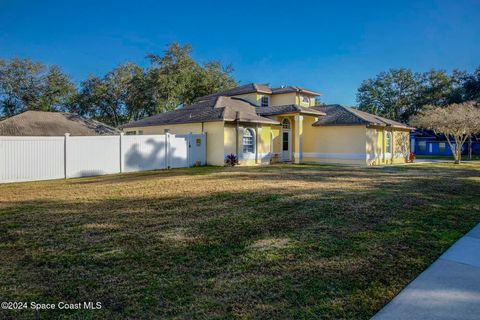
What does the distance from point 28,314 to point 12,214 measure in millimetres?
5159

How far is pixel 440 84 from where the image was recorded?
4881 centimetres

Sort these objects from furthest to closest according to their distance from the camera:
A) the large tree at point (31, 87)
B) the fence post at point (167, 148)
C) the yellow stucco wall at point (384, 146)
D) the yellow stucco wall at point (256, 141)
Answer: the large tree at point (31, 87) < the yellow stucco wall at point (384, 146) < the yellow stucco wall at point (256, 141) < the fence post at point (167, 148)

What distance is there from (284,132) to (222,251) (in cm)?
2062

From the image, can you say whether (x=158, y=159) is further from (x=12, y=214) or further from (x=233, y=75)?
(x=233, y=75)

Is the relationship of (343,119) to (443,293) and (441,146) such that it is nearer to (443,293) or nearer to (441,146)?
(443,293)

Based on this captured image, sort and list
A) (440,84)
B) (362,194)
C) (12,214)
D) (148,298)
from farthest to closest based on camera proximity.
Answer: (440,84) → (362,194) → (12,214) → (148,298)

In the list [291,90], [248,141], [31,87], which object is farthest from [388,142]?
[31,87]

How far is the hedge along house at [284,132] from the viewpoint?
70.3 ft

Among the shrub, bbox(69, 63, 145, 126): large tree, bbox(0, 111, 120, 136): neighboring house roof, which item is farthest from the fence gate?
bbox(69, 63, 145, 126): large tree

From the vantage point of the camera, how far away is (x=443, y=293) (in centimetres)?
384

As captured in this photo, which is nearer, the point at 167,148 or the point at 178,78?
the point at 167,148

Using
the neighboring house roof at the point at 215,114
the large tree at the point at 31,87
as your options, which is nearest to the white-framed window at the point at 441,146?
the neighboring house roof at the point at 215,114

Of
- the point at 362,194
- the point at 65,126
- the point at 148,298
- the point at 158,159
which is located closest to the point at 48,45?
the point at 65,126

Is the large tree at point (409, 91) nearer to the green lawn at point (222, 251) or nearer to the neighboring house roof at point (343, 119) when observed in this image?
the neighboring house roof at point (343, 119)
